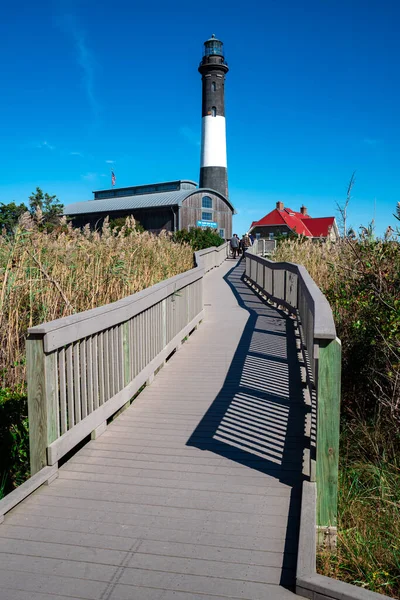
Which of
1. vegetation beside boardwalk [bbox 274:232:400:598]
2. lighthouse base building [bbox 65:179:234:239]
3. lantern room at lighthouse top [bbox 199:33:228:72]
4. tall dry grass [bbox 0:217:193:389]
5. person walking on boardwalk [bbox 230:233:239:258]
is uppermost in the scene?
lantern room at lighthouse top [bbox 199:33:228:72]

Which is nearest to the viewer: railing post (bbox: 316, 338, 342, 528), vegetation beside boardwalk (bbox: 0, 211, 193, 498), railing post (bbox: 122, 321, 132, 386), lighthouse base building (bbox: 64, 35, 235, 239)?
railing post (bbox: 316, 338, 342, 528)

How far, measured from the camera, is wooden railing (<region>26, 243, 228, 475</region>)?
3.62 meters

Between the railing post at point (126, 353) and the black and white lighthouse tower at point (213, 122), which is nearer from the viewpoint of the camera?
the railing post at point (126, 353)

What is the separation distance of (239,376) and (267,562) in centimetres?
372

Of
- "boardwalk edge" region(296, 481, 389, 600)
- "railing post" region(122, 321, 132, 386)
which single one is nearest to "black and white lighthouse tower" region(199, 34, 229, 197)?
"railing post" region(122, 321, 132, 386)

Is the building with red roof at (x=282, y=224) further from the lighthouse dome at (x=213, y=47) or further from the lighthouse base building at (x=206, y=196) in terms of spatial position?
the lighthouse dome at (x=213, y=47)

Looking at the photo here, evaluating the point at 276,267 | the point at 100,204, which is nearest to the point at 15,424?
the point at 276,267

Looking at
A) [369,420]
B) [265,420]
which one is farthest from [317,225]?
[265,420]

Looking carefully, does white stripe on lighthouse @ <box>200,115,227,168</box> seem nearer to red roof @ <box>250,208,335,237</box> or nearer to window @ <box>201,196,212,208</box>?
window @ <box>201,196,212,208</box>

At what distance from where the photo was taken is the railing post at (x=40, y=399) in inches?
140

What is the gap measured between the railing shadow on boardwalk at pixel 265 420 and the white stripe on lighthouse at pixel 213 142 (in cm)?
3681

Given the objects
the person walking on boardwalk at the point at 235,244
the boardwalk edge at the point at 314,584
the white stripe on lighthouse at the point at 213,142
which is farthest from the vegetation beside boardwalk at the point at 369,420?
the white stripe on lighthouse at the point at 213,142

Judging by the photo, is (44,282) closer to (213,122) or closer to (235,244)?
(235,244)

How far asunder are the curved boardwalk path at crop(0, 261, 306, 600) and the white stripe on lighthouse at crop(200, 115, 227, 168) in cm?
3907
